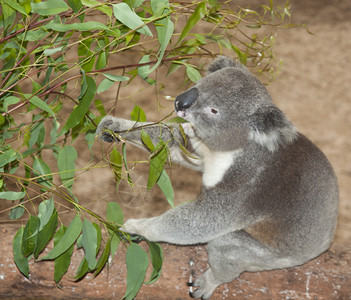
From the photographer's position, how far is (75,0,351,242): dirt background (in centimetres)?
415

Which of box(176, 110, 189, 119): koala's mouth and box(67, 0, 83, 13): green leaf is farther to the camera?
box(176, 110, 189, 119): koala's mouth

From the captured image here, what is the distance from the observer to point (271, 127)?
220 cm

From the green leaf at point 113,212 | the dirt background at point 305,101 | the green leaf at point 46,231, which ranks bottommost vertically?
the dirt background at point 305,101

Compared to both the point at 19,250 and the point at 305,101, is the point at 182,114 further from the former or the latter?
the point at 305,101

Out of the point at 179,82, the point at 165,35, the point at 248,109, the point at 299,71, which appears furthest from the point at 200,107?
the point at 299,71

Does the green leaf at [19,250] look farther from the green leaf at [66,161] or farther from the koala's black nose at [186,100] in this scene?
the koala's black nose at [186,100]

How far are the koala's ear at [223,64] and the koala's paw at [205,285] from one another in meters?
1.04

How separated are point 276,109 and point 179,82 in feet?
8.71

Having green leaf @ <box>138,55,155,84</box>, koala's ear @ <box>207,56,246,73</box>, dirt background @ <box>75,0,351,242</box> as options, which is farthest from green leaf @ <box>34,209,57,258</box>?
dirt background @ <box>75,0,351,242</box>

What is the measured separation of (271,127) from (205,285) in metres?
0.91

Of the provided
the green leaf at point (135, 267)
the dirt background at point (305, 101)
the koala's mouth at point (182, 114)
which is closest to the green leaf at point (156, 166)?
the koala's mouth at point (182, 114)

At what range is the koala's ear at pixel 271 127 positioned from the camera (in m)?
2.18

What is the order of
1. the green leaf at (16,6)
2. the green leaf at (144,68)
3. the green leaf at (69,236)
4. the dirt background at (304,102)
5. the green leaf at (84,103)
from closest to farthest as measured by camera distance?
1. the green leaf at (16,6)
2. the green leaf at (84,103)
3. the green leaf at (69,236)
4. the green leaf at (144,68)
5. the dirt background at (304,102)

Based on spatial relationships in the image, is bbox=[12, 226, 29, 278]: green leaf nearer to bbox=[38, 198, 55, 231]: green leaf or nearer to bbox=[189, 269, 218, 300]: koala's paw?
bbox=[38, 198, 55, 231]: green leaf
